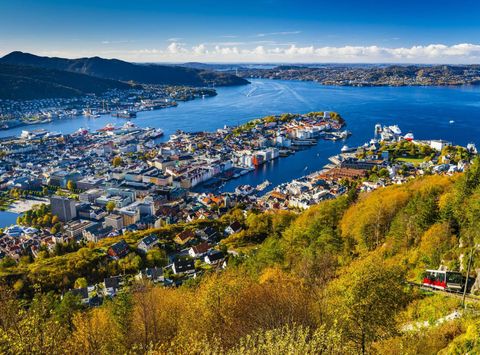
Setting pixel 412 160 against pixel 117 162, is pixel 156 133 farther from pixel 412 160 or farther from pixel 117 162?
pixel 412 160

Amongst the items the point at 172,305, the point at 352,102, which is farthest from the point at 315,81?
the point at 172,305

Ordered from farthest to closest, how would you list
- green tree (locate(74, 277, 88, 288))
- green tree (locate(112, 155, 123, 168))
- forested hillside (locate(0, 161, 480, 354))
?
1. green tree (locate(112, 155, 123, 168))
2. green tree (locate(74, 277, 88, 288))
3. forested hillside (locate(0, 161, 480, 354))

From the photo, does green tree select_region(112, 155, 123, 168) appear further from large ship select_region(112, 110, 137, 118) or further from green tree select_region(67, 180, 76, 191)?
large ship select_region(112, 110, 137, 118)

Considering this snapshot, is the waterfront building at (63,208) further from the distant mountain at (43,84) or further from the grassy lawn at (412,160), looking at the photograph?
the distant mountain at (43,84)

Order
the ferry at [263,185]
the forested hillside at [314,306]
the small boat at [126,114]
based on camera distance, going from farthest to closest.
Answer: the small boat at [126,114] < the ferry at [263,185] < the forested hillside at [314,306]

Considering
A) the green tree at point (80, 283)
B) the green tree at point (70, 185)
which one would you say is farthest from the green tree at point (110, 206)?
the green tree at point (80, 283)

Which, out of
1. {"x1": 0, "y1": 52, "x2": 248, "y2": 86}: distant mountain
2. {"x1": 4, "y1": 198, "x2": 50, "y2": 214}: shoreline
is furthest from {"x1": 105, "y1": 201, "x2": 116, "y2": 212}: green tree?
{"x1": 0, "y1": 52, "x2": 248, "y2": 86}: distant mountain
